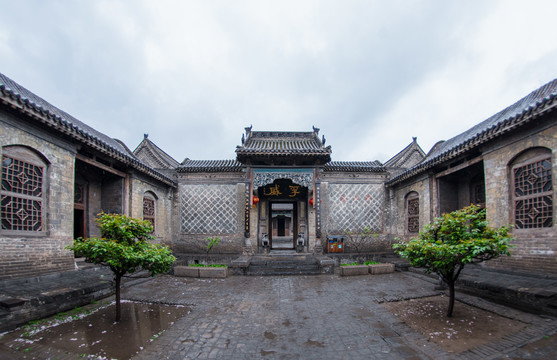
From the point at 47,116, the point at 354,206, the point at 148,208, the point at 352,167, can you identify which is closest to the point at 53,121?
the point at 47,116

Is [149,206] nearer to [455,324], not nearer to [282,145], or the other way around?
[282,145]

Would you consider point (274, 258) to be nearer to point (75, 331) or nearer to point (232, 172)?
point (232, 172)

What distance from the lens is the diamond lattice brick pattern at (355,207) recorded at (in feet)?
44.2

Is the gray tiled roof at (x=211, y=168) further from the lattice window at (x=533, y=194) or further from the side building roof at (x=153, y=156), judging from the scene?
the lattice window at (x=533, y=194)

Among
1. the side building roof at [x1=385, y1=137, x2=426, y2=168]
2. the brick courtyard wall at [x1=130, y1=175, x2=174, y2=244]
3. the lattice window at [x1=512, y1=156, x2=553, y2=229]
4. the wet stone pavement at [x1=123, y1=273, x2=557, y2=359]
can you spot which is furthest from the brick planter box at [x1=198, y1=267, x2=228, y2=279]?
the side building roof at [x1=385, y1=137, x2=426, y2=168]

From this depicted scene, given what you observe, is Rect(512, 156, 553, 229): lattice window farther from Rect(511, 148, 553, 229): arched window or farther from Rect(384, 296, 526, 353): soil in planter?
Rect(384, 296, 526, 353): soil in planter

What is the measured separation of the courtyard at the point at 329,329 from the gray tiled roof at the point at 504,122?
168 inches

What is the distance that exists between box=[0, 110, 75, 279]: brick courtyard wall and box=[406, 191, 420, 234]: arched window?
1262 cm

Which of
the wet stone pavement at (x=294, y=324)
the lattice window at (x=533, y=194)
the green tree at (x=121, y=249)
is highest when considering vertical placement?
the lattice window at (x=533, y=194)

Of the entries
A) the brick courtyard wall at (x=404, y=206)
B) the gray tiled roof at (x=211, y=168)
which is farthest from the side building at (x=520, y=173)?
the gray tiled roof at (x=211, y=168)

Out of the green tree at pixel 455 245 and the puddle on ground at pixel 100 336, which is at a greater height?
the green tree at pixel 455 245

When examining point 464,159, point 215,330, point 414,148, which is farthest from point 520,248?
point 414,148

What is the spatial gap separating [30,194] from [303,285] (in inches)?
298

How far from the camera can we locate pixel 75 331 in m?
4.34
